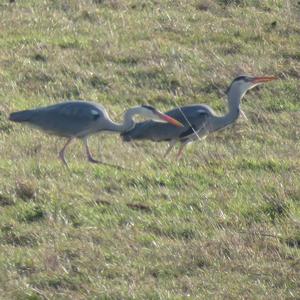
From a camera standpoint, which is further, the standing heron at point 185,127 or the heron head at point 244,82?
the heron head at point 244,82

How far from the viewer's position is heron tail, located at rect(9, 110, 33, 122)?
11055 millimetres

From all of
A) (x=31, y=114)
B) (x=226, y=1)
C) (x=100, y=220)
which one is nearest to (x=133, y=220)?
(x=100, y=220)

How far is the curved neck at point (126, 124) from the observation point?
1138cm

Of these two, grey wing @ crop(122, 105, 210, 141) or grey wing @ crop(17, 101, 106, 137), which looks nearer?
grey wing @ crop(17, 101, 106, 137)

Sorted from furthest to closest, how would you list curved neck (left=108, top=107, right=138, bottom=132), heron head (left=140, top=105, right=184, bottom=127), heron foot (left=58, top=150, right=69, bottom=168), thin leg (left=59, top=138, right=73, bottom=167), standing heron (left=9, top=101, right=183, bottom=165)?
heron head (left=140, top=105, right=184, bottom=127)
curved neck (left=108, top=107, right=138, bottom=132)
standing heron (left=9, top=101, right=183, bottom=165)
thin leg (left=59, top=138, right=73, bottom=167)
heron foot (left=58, top=150, right=69, bottom=168)

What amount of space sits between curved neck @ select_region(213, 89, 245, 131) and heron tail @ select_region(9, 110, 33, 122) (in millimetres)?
2112

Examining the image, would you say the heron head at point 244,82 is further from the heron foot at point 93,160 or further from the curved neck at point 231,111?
the heron foot at point 93,160

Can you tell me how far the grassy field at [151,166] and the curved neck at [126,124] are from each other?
0.19 metres

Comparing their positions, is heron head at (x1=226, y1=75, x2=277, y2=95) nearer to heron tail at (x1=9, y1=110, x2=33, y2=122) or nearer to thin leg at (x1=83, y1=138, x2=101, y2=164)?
thin leg at (x1=83, y1=138, x2=101, y2=164)

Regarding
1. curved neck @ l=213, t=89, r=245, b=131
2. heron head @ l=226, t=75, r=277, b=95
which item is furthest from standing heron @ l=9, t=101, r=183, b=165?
heron head @ l=226, t=75, r=277, b=95

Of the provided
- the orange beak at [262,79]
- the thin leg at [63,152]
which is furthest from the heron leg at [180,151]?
the orange beak at [262,79]

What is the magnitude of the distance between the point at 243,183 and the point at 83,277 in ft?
8.63

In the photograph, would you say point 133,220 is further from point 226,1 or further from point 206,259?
point 226,1

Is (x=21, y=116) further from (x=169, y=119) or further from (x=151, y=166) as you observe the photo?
(x=169, y=119)
